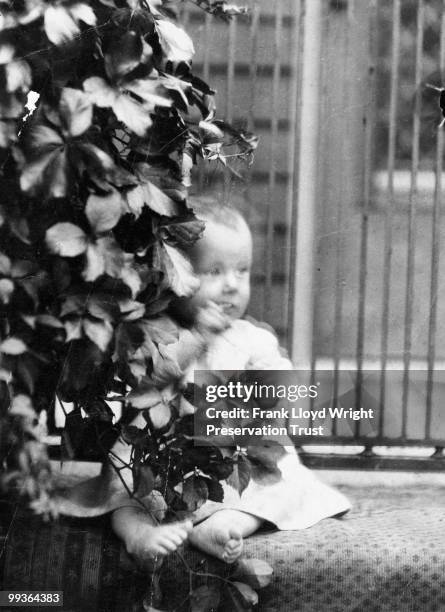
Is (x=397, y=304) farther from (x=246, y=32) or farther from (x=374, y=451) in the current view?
(x=246, y=32)

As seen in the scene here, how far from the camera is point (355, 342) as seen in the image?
2006 millimetres

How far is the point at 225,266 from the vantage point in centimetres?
197

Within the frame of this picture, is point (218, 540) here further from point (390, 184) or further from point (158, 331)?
point (390, 184)

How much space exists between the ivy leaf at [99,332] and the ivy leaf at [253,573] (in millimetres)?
601

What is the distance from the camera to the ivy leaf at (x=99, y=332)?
1648 millimetres

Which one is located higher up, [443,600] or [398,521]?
[398,521]

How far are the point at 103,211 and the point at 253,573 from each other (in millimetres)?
858

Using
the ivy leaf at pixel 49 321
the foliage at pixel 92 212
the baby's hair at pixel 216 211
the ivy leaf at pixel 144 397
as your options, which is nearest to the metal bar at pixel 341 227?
the baby's hair at pixel 216 211

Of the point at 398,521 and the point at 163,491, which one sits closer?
the point at 163,491

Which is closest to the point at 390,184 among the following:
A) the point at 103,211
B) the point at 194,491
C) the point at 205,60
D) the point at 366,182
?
the point at 366,182

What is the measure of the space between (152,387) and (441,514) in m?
0.77

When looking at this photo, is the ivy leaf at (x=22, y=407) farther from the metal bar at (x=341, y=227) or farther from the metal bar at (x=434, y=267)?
the metal bar at (x=434, y=267)

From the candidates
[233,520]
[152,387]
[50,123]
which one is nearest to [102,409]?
[152,387]

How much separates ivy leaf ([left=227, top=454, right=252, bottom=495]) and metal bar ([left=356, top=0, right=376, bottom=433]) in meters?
0.31
